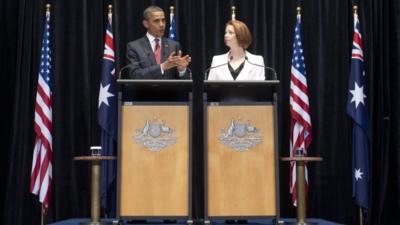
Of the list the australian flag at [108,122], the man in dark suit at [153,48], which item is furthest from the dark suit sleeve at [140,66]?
the australian flag at [108,122]

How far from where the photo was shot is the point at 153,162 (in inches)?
161

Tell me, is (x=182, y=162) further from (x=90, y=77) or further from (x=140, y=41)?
(x=90, y=77)

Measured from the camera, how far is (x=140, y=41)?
5.32m

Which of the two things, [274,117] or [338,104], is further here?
[338,104]

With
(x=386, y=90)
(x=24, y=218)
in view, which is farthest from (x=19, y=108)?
(x=386, y=90)

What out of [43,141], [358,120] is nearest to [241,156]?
[358,120]

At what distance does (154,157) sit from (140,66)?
1.25 metres

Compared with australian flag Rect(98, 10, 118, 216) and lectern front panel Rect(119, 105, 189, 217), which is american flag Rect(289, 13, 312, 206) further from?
lectern front panel Rect(119, 105, 189, 217)

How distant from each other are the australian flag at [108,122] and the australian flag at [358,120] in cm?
243

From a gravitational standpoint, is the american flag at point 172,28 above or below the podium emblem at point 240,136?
above

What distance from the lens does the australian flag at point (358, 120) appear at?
20.2 feet

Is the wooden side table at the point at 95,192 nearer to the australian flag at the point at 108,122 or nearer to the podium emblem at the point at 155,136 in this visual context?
the podium emblem at the point at 155,136

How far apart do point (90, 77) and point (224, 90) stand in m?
2.73

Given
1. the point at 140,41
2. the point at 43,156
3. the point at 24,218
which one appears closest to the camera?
the point at 140,41
